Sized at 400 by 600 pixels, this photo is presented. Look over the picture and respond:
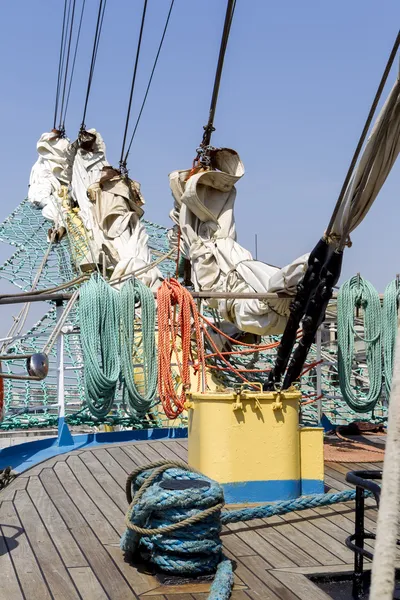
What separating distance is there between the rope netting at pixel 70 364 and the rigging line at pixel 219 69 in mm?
1823

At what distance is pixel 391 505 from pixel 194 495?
225cm

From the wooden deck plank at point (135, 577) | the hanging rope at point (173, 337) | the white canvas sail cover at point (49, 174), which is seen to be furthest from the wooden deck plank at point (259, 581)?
the white canvas sail cover at point (49, 174)

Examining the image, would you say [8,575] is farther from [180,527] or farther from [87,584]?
[180,527]

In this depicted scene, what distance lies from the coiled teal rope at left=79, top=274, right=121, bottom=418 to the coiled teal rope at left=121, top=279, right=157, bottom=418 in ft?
0.25

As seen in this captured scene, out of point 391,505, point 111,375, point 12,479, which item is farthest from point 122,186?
point 391,505

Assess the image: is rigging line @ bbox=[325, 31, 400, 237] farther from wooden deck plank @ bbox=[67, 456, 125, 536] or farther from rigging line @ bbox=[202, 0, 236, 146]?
wooden deck plank @ bbox=[67, 456, 125, 536]

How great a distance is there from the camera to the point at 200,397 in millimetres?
5156

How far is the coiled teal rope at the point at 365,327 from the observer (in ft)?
23.2

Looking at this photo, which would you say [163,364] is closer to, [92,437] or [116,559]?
[92,437]

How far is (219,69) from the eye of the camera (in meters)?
6.91

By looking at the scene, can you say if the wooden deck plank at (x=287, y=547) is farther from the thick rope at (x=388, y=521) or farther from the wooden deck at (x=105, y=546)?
the thick rope at (x=388, y=521)

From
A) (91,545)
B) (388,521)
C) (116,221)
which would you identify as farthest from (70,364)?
(388,521)

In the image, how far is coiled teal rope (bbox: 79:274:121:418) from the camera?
277 inches

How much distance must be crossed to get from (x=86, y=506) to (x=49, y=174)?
10615 mm
